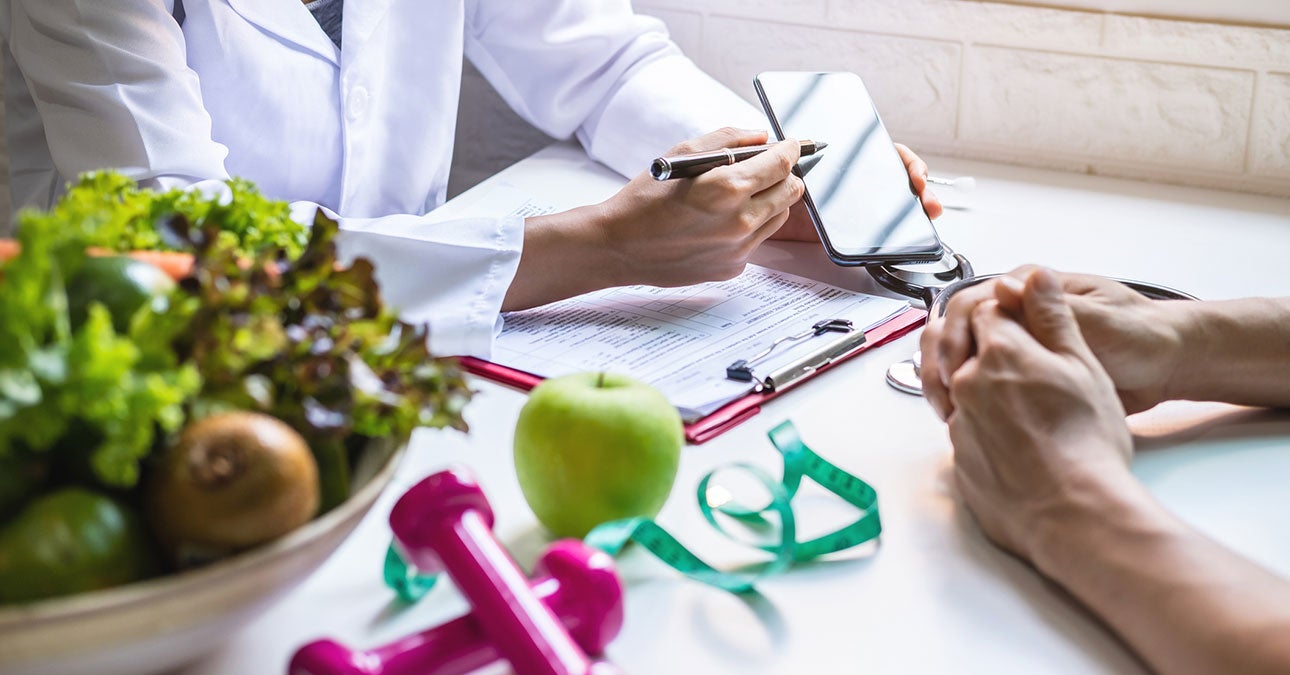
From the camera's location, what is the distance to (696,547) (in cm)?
74

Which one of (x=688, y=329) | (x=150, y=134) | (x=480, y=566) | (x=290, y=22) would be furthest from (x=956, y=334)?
(x=290, y=22)

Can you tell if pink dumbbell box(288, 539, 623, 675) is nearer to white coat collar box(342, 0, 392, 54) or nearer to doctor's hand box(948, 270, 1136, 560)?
doctor's hand box(948, 270, 1136, 560)

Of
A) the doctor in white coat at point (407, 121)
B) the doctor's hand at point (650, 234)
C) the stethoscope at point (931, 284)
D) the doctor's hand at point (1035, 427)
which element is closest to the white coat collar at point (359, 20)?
the doctor in white coat at point (407, 121)

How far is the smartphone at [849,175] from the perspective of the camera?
119cm

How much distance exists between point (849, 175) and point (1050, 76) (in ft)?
1.79

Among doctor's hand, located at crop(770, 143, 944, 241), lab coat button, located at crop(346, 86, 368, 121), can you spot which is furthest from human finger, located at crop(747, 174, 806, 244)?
lab coat button, located at crop(346, 86, 368, 121)

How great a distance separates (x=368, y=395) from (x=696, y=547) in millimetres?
256

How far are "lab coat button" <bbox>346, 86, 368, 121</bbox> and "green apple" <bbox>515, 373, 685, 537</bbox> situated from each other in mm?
726

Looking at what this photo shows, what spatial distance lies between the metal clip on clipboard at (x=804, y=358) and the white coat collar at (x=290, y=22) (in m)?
0.65

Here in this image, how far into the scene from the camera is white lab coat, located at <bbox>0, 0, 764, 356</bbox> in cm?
107

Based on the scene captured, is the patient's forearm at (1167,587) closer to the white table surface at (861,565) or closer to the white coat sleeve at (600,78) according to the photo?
the white table surface at (861,565)

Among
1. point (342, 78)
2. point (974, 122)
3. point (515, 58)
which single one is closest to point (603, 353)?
point (342, 78)

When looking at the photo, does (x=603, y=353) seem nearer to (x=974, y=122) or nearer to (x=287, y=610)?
(x=287, y=610)

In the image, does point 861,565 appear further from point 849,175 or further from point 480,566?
point 849,175
